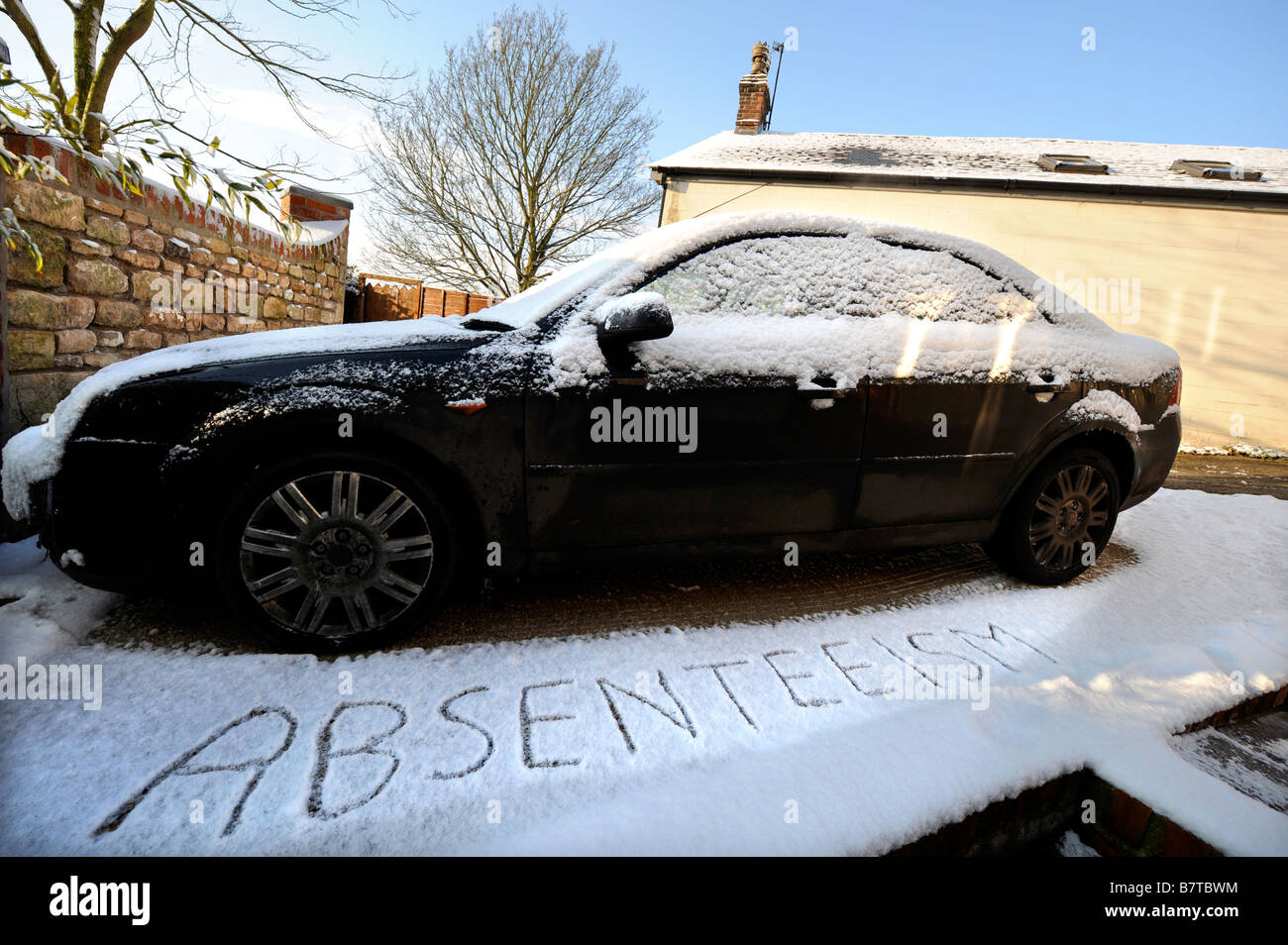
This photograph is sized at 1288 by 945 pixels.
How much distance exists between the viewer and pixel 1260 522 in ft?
14.5

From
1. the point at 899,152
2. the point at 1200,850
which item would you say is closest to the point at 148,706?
the point at 1200,850

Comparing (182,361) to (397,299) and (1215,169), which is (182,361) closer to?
(397,299)

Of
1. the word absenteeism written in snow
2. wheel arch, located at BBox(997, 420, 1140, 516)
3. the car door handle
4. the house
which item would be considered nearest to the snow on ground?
the word absenteeism written in snow

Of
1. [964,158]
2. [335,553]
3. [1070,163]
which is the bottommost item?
[335,553]

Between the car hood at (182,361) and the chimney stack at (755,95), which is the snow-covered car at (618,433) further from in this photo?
the chimney stack at (755,95)

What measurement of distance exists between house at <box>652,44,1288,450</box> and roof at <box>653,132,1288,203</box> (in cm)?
4

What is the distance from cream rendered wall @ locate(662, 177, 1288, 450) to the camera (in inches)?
383

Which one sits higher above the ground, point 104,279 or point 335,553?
point 104,279

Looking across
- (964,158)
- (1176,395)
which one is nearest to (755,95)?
(964,158)

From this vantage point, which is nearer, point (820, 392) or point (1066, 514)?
point (820, 392)

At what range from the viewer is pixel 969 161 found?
451 inches

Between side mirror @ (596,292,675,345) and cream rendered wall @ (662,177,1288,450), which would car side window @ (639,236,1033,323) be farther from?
cream rendered wall @ (662,177,1288,450)

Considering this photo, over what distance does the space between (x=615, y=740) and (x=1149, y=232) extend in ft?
41.3
